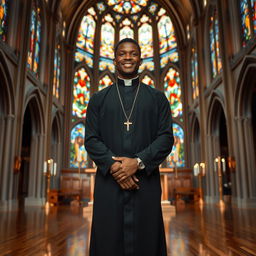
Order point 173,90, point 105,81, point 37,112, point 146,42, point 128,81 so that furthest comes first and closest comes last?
point 146,42, point 105,81, point 173,90, point 37,112, point 128,81

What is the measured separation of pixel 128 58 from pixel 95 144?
645 mm

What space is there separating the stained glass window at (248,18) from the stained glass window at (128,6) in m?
12.5

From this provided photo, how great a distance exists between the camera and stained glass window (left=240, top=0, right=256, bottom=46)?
1085 cm

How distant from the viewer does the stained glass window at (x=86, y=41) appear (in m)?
20.9

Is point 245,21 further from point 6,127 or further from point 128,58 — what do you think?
point 128,58

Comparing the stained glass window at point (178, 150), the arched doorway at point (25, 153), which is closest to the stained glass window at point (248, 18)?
the stained glass window at point (178, 150)

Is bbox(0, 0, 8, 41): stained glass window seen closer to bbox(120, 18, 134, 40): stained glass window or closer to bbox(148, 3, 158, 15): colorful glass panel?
bbox(120, 18, 134, 40): stained glass window

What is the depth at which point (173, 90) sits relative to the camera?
20.9m

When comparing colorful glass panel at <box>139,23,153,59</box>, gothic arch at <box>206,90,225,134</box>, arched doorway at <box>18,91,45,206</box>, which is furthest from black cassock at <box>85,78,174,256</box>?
colorful glass panel at <box>139,23,153,59</box>

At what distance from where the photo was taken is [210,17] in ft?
52.8

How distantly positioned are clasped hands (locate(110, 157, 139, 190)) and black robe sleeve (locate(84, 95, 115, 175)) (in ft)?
0.17

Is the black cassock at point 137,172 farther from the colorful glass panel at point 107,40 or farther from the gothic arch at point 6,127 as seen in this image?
the colorful glass panel at point 107,40

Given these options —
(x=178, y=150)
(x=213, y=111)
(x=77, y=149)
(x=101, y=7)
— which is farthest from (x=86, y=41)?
(x=213, y=111)

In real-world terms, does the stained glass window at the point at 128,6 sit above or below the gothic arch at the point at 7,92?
above
